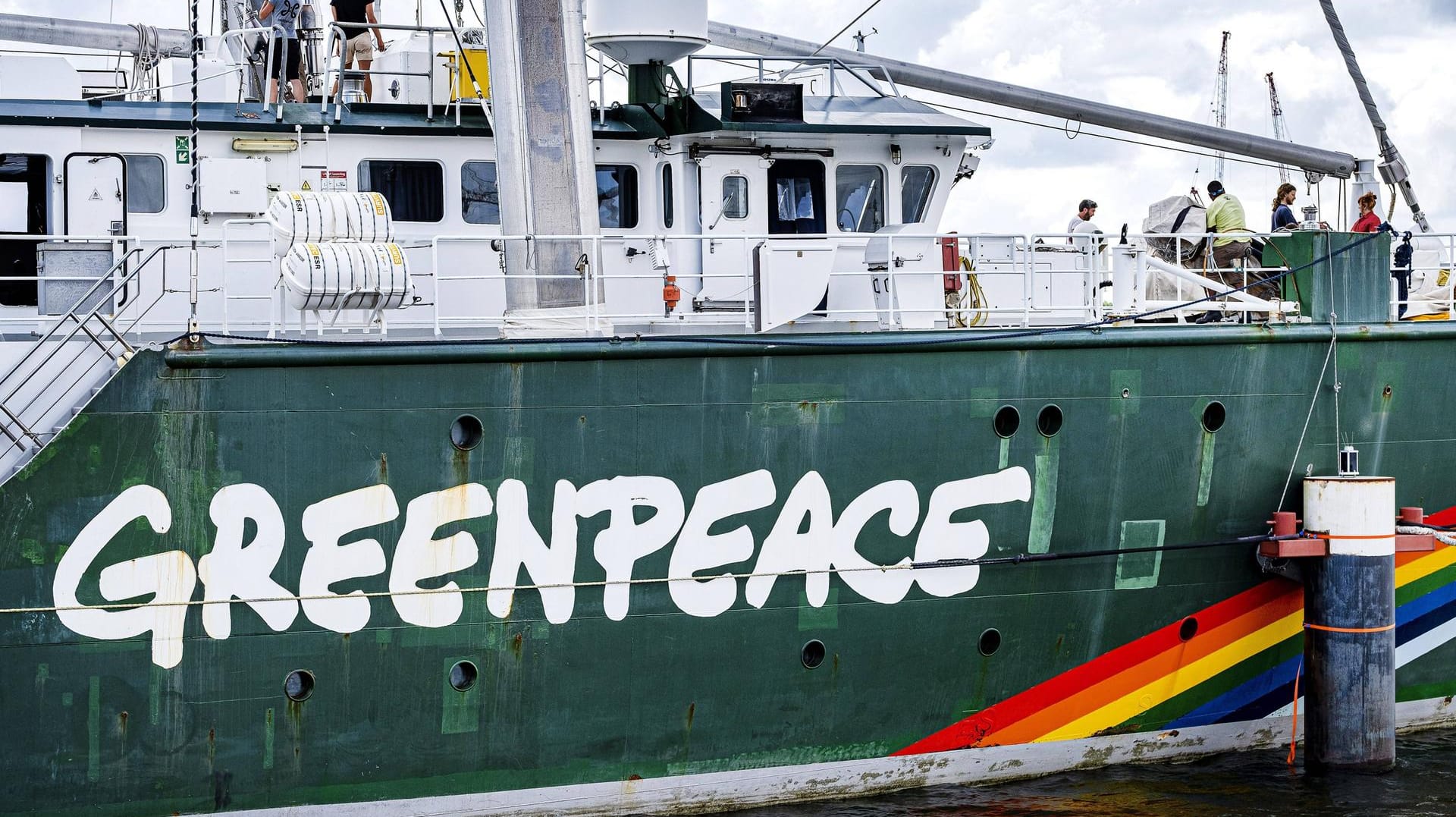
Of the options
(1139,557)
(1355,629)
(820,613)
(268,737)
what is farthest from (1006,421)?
(268,737)

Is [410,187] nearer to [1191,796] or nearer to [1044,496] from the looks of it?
[1044,496]

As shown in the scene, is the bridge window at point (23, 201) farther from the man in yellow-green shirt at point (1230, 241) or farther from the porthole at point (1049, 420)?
the man in yellow-green shirt at point (1230, 241)

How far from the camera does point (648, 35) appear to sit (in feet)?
39.6

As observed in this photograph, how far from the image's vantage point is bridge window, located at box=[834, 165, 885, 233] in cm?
1263

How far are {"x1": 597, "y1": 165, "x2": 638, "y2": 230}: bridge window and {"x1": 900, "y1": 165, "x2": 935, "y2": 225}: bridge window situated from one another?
7.70 ft

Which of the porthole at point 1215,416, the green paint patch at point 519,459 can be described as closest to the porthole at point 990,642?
the porthole at point 1215,416

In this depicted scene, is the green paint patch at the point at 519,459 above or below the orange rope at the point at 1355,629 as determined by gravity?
above

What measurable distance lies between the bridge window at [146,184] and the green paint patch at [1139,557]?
7.81m

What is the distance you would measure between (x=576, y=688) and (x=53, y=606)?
10.8ft

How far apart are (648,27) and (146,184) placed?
13.5ft

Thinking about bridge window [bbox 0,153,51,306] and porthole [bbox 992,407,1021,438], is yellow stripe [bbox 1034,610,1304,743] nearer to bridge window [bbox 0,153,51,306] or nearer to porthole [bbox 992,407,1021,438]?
porthole [bbox 992,407,1021,438]

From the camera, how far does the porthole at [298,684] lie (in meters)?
9.44

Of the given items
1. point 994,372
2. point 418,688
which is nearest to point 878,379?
point 994,372

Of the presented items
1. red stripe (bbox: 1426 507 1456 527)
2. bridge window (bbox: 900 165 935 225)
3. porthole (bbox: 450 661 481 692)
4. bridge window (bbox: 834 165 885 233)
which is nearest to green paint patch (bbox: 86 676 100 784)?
porthole (bbox: 450 661 481 692)
